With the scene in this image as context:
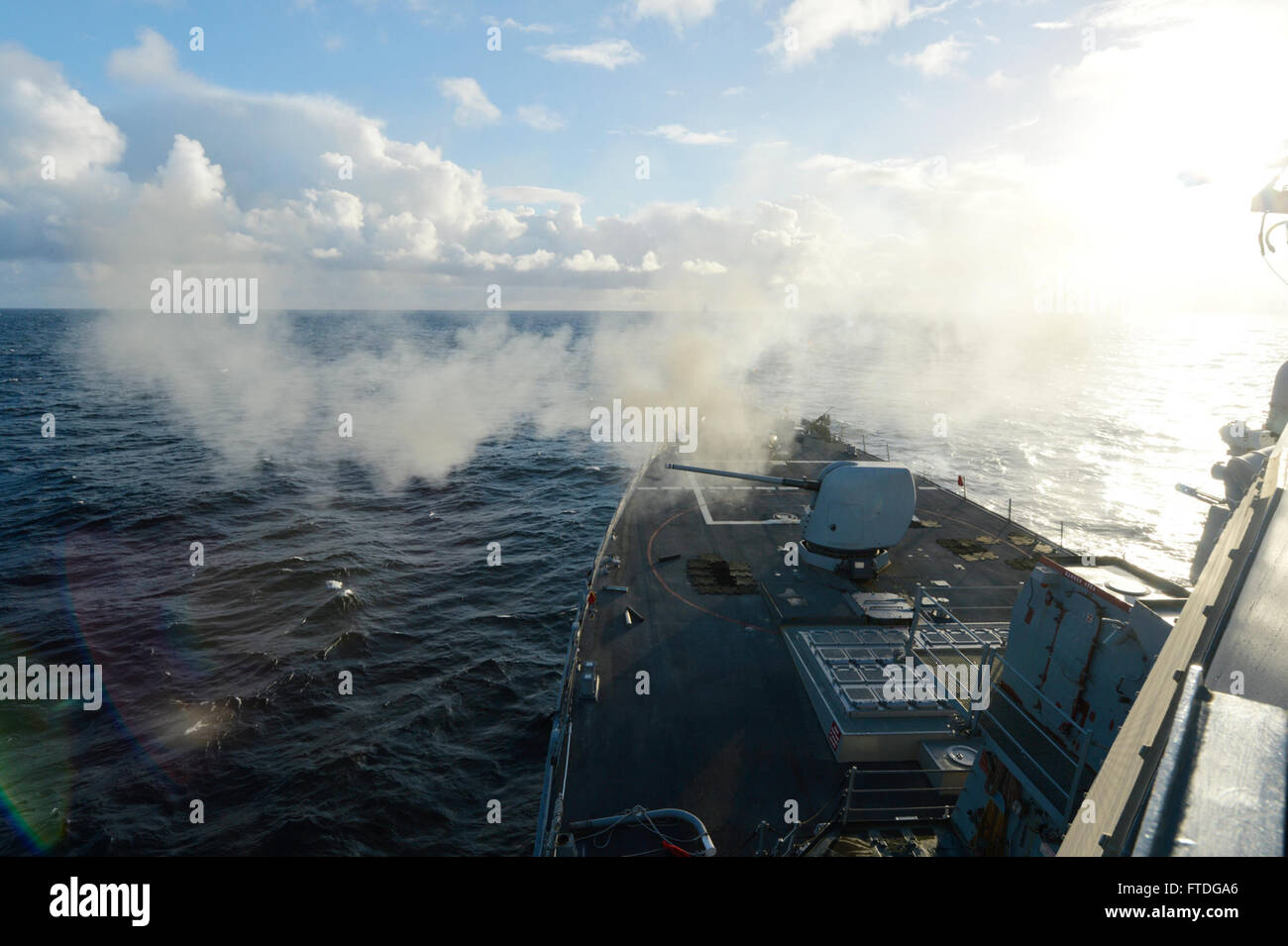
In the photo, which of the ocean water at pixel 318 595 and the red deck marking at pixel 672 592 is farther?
the red deck marking at pixel 672 592

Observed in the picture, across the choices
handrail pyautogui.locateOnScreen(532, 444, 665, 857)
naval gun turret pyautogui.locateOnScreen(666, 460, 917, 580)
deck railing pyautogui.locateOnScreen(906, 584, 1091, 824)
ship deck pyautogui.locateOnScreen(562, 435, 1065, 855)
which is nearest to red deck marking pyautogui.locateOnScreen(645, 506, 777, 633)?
ship deck pyautogui.locateOnScreen(562, 435, 1065, 855)

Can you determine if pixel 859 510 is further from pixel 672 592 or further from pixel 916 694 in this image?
pixel 916 694

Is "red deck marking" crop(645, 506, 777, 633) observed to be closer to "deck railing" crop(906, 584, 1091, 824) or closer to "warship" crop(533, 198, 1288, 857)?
"warship" crop(533, 198, 1288, 857)

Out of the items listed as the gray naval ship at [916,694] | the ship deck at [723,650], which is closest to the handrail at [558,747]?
the gray naval ship at [916,694]

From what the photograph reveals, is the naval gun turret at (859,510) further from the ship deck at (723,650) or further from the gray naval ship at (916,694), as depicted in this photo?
the ship deck at (723,650)

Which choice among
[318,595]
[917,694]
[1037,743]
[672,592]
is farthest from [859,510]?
[318,595]
